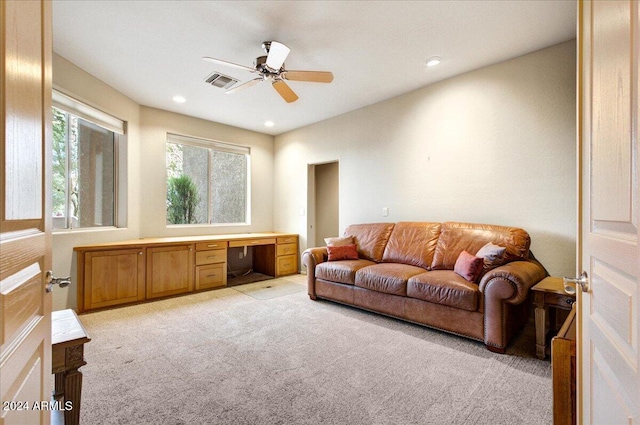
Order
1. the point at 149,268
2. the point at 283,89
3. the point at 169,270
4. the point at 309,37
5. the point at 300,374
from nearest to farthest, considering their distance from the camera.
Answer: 1. the point at 300,374
2. the point at 309,37
3. the point at 283,89
4. the point at 149,268
5. the point at 169,270

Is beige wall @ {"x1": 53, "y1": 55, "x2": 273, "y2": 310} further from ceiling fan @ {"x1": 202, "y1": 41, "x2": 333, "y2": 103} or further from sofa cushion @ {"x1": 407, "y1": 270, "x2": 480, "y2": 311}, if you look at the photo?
sofa cushion @ {"x1": 407, "y1": 270, "x2": 480, "y2": 311}

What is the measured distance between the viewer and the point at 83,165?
139 inches

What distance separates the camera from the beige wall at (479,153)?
2770 millimetres

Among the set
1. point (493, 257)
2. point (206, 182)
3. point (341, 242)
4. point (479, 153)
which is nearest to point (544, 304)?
point (493, 257)

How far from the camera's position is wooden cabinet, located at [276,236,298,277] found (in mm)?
5141

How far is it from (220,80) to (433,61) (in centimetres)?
243

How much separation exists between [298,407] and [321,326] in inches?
48.5

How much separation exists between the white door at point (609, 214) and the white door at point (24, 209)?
138 cm

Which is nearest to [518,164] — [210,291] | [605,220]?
Result: [605,220]

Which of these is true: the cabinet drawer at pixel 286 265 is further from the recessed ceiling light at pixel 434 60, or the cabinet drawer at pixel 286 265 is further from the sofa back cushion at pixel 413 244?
the recessed ceiling light at pixel 434 60

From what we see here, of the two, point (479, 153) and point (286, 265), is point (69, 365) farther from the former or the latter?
point (286, 265)

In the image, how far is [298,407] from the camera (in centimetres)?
168

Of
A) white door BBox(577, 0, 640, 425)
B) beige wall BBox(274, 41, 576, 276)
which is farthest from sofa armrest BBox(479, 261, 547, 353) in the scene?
white door BBox(577, 0, 640, 425)

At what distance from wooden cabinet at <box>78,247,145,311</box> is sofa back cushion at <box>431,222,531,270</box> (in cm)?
360
